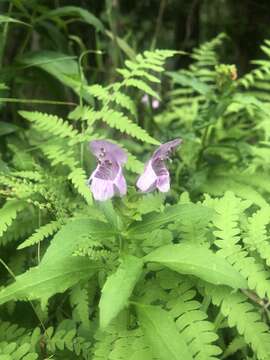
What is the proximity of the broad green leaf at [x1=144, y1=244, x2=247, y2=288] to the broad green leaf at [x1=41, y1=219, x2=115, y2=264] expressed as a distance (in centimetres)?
13

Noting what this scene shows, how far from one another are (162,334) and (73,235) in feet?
1.02

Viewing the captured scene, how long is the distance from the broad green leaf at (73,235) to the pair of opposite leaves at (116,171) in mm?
71

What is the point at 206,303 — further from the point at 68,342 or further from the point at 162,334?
the point at 68,342

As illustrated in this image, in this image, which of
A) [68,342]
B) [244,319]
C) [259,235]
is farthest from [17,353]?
[259,235]

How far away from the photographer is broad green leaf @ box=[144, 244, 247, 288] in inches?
48.7

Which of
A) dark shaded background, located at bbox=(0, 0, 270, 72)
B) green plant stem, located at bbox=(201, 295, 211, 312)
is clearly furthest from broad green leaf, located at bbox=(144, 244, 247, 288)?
dark shaded background, located at bbox=(0, 0, 270, 72)

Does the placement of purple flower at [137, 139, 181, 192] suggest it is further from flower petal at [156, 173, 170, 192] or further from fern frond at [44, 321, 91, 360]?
fern frond at [44, 321, 91, 360]

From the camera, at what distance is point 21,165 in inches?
76.5

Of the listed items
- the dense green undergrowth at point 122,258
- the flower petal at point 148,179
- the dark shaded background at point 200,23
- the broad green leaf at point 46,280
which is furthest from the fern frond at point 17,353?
the dark shaded background at point 200,23

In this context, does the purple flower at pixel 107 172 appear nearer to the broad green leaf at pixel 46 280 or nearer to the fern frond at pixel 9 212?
the broad green leaf at pixel 46 280

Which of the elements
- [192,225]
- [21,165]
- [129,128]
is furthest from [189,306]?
[21,165]

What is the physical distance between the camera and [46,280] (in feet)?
4.19

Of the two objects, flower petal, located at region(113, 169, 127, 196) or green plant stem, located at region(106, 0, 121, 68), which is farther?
green plant stem, located at region(106, 0, 121, 68)

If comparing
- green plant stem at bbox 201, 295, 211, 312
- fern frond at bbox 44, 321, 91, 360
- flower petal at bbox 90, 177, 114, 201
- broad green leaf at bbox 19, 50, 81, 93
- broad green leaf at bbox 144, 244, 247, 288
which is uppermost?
broad green leaf at bbox 19, 50, 81, 93
